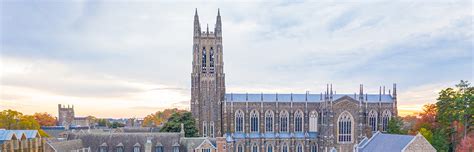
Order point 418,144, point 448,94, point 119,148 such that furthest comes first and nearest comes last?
point 448,94 → point 119,148 → point 418,144

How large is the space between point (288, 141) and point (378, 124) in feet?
51.0

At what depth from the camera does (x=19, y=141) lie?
3209cm

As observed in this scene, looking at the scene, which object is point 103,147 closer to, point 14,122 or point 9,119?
point 14,122

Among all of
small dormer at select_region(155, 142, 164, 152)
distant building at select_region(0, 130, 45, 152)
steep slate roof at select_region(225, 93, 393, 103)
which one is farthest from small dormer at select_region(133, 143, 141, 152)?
steep slate roof at select_region(225, 93, 393, 103)

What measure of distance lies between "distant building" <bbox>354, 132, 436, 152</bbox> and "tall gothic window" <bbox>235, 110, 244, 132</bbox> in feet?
73.2

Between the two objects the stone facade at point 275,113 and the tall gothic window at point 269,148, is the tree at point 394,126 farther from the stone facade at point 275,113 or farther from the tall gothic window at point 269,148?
the tall gothic window at point 269,148

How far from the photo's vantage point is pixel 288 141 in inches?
2598

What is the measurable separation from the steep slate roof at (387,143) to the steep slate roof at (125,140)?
23.7 m

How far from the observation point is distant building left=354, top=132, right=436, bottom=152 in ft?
139

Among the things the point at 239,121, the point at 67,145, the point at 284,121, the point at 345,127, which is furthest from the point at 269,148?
the point at 67,145

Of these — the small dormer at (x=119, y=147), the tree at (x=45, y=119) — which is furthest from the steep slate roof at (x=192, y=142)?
the tree at (x=45, y=119)

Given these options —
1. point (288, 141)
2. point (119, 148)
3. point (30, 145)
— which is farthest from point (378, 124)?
point (30, 145)

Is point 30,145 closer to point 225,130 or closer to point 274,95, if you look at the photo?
point 225,130

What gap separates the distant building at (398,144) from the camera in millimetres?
42312
